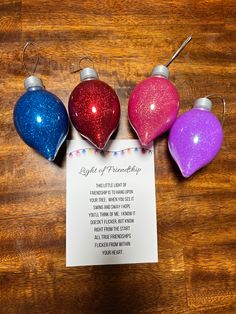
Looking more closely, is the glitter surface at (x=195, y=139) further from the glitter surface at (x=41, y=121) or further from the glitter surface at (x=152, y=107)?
the glitter surface at (x=41, y=121)

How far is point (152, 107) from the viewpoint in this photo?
544 mm

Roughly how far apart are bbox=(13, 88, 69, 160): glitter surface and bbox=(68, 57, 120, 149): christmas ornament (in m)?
0.03

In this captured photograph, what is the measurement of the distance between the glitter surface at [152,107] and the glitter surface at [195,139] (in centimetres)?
3

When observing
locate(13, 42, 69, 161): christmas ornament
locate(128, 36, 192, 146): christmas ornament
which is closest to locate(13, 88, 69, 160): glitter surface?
locate(13, 42, 69, 161): christmas ornament

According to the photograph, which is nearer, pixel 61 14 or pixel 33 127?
pixel 33 127

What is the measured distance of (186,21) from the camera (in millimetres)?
682

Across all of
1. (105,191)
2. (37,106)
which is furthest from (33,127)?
(105,191)

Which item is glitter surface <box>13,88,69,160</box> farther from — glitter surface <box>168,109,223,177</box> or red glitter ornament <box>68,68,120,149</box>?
glitter surface <box>168,109,223,177</box>

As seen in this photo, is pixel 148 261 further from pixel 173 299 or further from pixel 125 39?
pixel 125 39

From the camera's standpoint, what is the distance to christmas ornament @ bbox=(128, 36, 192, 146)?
55 cm

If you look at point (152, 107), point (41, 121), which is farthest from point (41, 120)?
point (152, 107)

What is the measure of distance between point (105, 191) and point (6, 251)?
0.20 meters

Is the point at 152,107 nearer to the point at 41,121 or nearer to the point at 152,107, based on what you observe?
the point at 152,107

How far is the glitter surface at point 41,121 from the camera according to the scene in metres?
0.54
